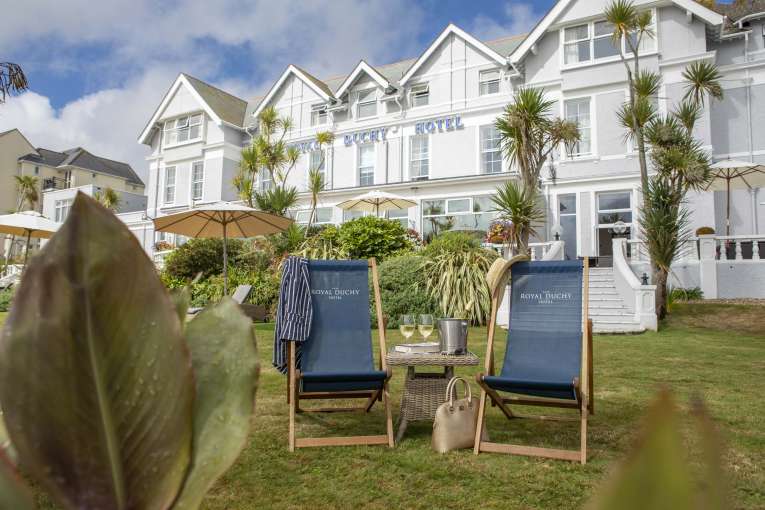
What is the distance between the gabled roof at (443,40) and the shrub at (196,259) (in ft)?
32.9

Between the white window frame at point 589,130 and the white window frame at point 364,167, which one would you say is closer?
the white window frame at point 589,130

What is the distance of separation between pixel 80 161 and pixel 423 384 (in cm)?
4877

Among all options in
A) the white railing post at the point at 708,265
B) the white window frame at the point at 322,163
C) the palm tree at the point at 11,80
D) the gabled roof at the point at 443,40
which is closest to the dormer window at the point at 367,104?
the gabled roof at the point at 443,40

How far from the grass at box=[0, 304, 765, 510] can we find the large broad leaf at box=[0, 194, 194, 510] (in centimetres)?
189

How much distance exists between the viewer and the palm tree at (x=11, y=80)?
9.41 m

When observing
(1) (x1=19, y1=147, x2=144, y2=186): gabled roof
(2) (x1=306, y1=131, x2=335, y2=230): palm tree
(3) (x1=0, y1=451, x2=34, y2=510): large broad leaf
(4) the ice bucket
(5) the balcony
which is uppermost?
(1) (x1=19, y1=147, x2=144, y2=186): gabled roof

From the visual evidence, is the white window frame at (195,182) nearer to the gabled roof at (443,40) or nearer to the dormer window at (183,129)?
the dormer window at (183,129)

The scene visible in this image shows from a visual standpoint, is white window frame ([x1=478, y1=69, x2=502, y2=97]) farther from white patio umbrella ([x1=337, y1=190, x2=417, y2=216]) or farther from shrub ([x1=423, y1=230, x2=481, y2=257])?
shrub ([x1=423, y1=230, x2=481, y2=257])

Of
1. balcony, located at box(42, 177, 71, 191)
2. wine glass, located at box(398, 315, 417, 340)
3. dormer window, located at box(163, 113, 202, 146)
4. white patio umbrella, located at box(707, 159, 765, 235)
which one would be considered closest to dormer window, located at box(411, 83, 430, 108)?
dormer window, located at box(163, 113, 202, 146)

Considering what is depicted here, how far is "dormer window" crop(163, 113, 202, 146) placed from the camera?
24.9 m

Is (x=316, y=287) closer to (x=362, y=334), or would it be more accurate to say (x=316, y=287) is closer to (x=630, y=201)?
(x=362, y=334)

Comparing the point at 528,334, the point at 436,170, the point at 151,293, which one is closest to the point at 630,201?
the point at 436,170

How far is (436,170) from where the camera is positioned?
64.9 ft

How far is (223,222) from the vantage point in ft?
35.0
